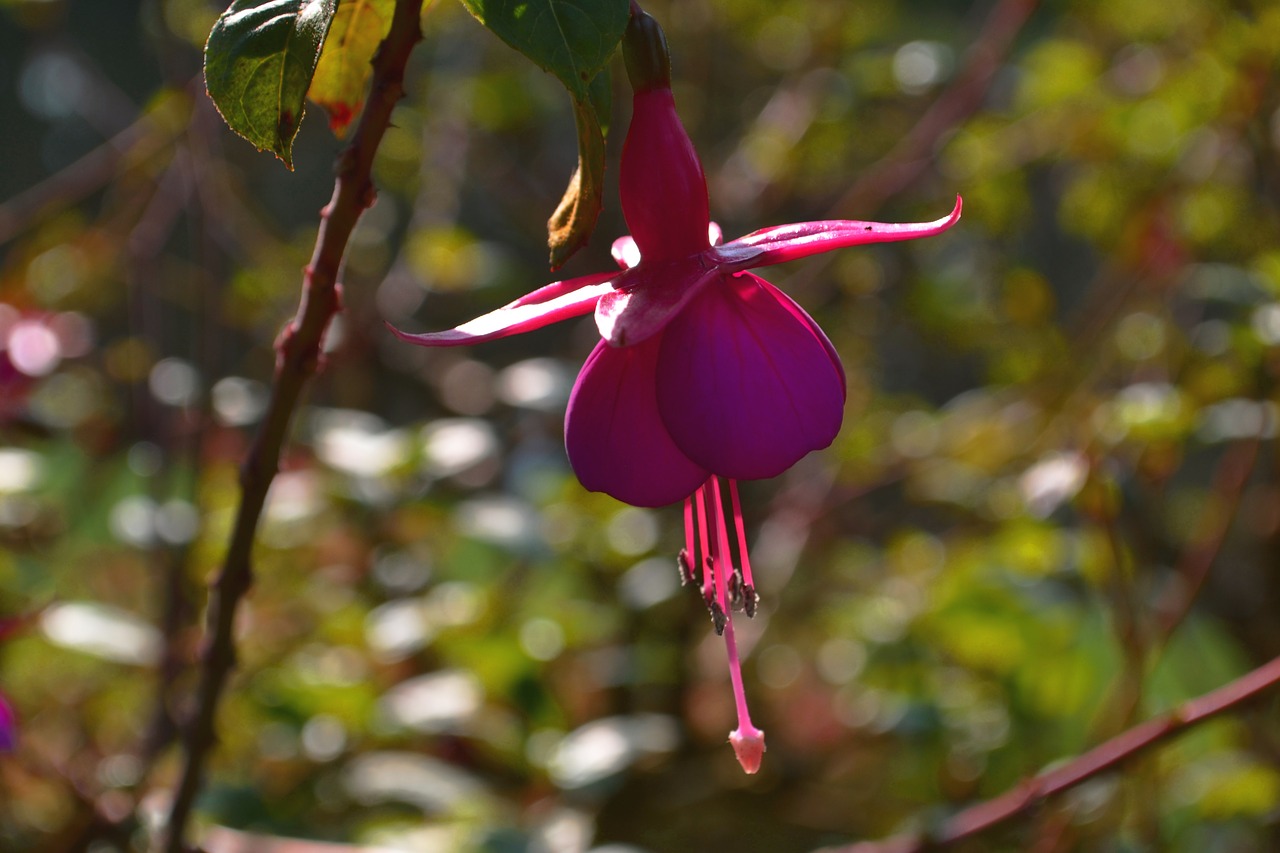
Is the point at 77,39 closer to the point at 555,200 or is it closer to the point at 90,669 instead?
the point at 555,200

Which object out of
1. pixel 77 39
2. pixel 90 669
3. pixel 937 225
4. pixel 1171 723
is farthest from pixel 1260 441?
pixel 77 39

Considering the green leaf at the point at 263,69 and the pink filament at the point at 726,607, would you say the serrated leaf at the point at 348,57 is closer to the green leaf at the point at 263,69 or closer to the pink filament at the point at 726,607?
the green leaf at the point at 263,69

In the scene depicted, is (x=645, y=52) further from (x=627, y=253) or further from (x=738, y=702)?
(x=738, y=702)

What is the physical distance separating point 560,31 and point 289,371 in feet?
0.53

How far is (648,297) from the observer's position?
0.35 m

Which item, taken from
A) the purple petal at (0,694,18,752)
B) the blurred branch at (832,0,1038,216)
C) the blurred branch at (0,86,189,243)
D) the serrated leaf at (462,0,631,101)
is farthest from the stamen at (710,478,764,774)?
the blurred branch at (832,0,1038,216)

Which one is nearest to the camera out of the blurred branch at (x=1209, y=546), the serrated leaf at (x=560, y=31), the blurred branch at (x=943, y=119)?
the serrated leaf at (x=560, y=31)

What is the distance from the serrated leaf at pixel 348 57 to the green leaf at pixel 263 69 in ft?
0.19

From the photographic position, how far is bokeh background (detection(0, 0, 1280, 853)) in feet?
2.74

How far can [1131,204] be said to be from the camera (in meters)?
1.40

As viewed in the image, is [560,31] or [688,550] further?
[688,550]

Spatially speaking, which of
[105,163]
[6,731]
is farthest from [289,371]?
[105,163]

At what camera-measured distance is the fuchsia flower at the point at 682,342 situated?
331 mm

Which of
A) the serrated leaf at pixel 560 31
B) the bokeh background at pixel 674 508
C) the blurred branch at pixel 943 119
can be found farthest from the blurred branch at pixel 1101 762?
the blurred branch at pixel 943 119
